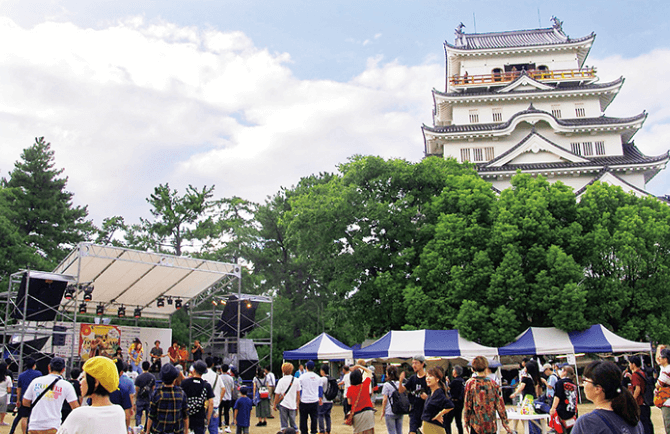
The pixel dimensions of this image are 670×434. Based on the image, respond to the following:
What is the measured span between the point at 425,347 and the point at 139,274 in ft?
35.5

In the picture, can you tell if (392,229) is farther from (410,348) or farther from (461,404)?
(461,404)

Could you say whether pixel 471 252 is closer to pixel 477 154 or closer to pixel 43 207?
pixel 477 154

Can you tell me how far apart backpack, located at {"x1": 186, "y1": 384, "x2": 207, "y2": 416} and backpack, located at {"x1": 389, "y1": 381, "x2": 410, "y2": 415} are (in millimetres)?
3057

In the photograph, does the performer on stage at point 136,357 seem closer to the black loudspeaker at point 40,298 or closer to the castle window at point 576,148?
the black loudspeaker at point 40,298

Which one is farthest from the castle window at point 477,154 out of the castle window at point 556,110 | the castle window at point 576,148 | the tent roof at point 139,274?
the tent roof at point 139,274

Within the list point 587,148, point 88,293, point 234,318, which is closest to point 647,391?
point 88,293

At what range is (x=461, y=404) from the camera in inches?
389

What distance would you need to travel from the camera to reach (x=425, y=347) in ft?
59.4

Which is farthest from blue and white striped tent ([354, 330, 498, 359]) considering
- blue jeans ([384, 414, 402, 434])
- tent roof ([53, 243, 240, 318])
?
blue jeans ([384, 414, 402, 434])

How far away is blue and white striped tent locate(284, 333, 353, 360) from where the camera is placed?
19.3 m

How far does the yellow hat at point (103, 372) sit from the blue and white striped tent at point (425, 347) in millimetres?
15106

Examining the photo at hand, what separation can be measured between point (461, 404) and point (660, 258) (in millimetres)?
15551

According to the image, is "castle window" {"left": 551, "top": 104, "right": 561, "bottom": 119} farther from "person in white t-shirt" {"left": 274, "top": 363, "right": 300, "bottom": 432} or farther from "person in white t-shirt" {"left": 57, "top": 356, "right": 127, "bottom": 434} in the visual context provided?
"person in white t-shirt" {"left": 57, "top": 356, "right": 127, "bottom": 434}

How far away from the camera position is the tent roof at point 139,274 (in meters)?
18.4
